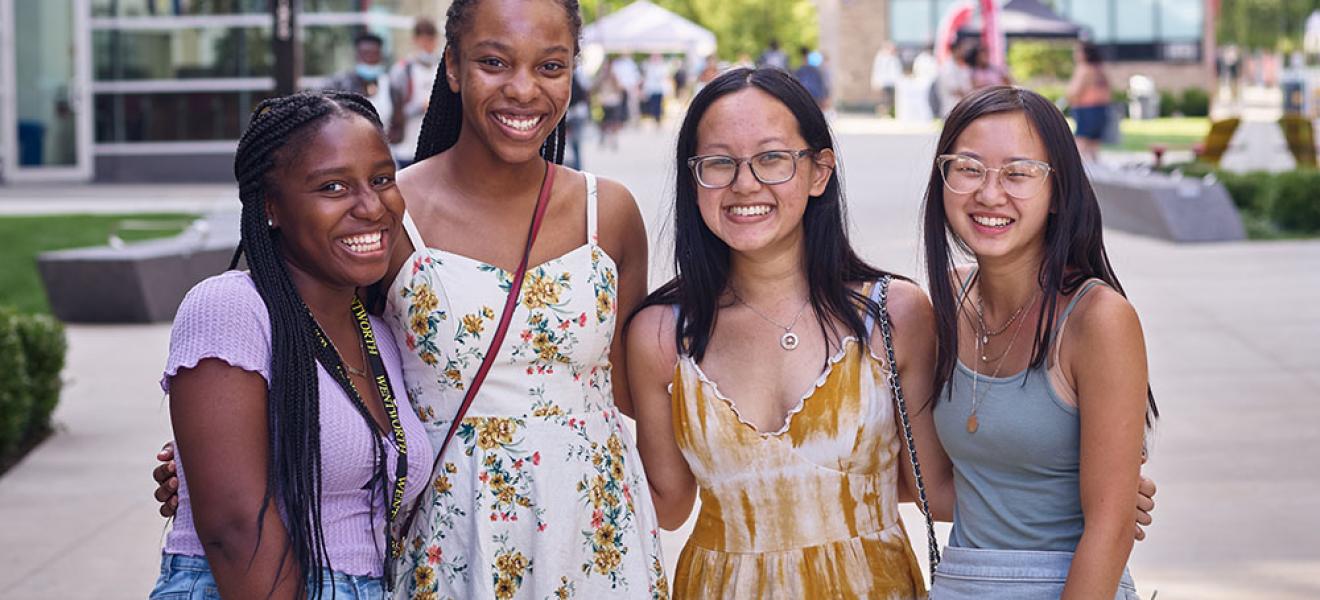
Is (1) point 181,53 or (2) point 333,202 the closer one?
(2) point 333,202

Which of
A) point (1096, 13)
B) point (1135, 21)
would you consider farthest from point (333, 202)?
point (1135, 21)

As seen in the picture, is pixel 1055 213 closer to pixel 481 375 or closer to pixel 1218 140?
pixel 481 375

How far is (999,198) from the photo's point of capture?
9.71 ft

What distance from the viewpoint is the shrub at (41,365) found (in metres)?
7.80

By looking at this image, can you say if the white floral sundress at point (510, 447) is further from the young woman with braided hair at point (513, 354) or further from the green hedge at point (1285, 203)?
the green hedge at point (1285, 203)

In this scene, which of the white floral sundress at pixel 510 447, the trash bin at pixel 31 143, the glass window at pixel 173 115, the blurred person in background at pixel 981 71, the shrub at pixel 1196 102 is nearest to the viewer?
the white floral sundress at pixel 510 447

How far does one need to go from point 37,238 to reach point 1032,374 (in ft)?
48.9

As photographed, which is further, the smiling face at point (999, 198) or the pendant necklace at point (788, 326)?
the pendant necklace at point (788, 326)

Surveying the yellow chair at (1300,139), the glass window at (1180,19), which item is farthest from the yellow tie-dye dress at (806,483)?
the glass window at (1180,19)

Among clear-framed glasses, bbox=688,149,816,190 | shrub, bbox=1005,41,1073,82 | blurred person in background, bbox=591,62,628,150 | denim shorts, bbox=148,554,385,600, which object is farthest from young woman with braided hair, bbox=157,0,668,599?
shrub, bbox=1005,41,1073,82

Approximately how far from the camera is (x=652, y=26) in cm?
4825

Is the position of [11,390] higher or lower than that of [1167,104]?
lower

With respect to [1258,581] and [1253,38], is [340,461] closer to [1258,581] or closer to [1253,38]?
[1258,581]

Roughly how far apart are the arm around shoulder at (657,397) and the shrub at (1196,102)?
41.7 m
